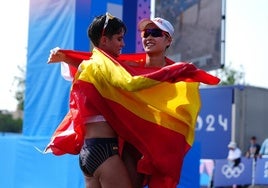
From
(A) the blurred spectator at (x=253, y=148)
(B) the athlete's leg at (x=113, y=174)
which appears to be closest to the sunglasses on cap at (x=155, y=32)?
(B) the athlete's leg at (x=113, y=174)

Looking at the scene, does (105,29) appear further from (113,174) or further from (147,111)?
(113,174)

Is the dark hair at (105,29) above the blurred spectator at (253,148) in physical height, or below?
above

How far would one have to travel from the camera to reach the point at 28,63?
689 centimetres

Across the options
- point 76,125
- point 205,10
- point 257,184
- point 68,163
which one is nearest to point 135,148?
point 76,125

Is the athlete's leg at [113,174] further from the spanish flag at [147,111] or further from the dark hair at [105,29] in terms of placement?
the dark hair at [105,29]

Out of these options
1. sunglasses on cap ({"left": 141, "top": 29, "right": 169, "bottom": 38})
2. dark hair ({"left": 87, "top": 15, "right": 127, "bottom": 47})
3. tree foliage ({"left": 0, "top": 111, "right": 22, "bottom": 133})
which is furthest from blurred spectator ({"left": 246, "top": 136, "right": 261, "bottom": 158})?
tree foliage ({"left": 0, "top": 111, "right": 22, "bottom": 133})

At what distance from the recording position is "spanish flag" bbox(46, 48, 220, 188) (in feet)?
10.8

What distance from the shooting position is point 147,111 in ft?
11.1

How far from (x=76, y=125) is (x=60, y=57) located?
22.4 inches

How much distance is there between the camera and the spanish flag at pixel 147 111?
3301mm

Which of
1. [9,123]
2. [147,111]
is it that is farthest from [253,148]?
[9,123]

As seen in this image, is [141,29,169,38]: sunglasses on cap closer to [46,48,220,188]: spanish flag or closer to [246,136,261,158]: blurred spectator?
[46,48,220,188]: spanish flag

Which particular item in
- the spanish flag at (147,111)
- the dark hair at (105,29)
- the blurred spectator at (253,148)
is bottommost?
the blurred spectator at (253,148)

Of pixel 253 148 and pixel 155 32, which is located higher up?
pixel 155 32
